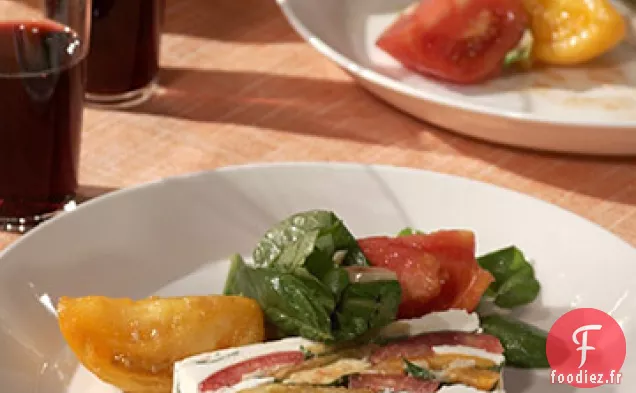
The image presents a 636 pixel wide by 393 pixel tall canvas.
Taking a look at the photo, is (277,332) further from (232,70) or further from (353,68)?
(232,70)

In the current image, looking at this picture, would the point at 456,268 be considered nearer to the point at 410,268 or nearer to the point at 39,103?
the point at 410,268

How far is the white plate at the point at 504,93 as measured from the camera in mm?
1416

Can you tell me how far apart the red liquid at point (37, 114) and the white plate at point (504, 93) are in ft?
1.39

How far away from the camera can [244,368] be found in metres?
0.97

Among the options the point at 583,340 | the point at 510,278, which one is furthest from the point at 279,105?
the point at 583,340

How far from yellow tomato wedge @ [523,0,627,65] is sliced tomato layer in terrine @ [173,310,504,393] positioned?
770 mm

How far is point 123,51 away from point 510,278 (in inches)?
28.9

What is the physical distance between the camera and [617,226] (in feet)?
4.46

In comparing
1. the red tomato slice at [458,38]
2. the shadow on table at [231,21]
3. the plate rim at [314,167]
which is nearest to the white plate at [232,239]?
the plate rim at [314,167]

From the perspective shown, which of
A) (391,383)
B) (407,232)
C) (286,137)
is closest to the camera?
(391,383)

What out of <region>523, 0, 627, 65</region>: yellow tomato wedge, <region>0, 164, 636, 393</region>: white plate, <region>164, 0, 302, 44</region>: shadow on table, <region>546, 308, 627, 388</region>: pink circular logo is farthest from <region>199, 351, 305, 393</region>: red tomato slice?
<region>164, 0, 302, 44</region>: shadow on table

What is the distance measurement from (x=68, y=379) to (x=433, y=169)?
653mm

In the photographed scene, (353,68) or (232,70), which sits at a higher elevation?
(353,68)

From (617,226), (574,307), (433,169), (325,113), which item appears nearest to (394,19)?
(325,113)
